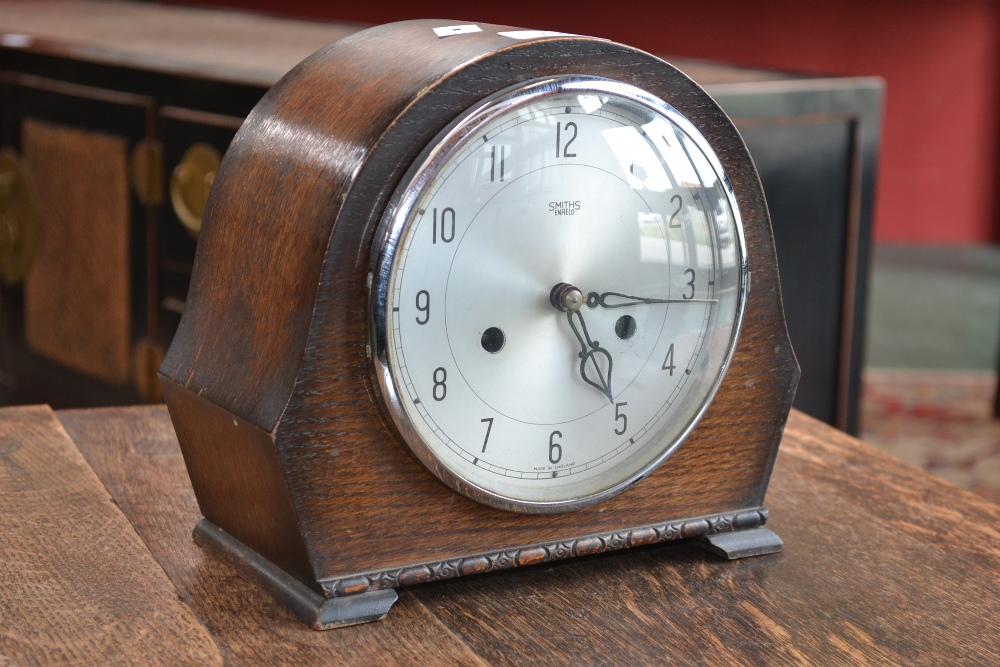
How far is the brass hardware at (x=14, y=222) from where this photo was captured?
2.00m

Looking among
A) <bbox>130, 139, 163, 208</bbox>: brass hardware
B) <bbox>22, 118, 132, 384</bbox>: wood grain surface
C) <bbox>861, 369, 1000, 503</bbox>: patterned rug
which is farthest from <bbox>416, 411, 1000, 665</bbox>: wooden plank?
A: <bbox>861, 369, 1000, 503</bbox>: patterned rug

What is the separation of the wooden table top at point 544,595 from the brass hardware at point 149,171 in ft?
3.18

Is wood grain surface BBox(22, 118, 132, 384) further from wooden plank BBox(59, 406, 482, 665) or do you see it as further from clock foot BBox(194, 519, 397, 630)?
clock foot BBox(194, 519, 397, 630)

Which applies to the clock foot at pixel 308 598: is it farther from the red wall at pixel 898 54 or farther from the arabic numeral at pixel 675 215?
the red wall at pixel 898 54

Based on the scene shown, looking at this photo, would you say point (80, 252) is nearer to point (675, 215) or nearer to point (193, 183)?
point (193, 183)

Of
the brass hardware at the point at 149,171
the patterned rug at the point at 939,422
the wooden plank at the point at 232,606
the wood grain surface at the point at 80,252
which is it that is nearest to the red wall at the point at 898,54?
the patterned rug at the point at 939,422

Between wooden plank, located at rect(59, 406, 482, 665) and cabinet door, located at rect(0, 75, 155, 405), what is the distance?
1026 mm

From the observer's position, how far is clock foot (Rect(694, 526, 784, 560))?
0.73 m

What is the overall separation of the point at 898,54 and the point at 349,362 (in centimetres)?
512

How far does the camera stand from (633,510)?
0.72 m

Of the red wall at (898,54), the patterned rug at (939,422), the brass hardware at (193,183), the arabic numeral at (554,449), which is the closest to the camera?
the arabic numeral at (554,449)

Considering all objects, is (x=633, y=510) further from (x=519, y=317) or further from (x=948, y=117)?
(x=948, y=117)

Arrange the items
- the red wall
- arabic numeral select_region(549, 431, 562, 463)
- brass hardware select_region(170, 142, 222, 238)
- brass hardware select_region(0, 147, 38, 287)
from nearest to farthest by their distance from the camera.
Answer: arabic numeral select_region(549, 431, 562, 463) < brass hardware select_region(170, 142, 222, 238) < brass hardware select_region(0, 147, 38, 287) < the red wall

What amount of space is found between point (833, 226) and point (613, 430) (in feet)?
3.42
